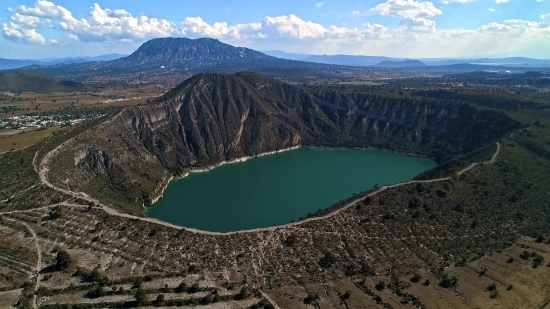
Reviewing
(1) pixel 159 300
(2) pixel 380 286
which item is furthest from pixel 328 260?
(1) pixel 159 300

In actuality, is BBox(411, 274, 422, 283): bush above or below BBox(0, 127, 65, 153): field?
below

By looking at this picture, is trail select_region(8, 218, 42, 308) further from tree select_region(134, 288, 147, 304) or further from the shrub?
the shrub

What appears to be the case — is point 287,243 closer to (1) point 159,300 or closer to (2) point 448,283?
(1) point 159,300

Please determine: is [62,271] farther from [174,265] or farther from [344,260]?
[344,260]

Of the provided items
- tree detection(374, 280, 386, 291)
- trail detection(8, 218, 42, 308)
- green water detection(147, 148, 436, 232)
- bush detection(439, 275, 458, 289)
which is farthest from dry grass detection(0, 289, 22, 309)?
bush detection(439, 275, 458, 289)

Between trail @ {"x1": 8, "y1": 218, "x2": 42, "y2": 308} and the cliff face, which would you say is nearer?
trail @ {"x1": 8, "y1": 218, "x2": 42, "y2": 308}

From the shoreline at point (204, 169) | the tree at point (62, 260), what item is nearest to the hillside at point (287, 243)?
the tree at point (62, 260)
